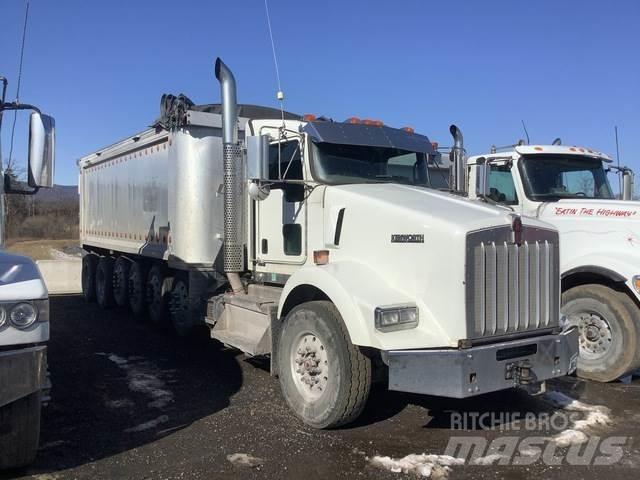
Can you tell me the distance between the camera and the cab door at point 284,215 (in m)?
6.05

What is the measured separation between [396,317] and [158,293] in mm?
5927

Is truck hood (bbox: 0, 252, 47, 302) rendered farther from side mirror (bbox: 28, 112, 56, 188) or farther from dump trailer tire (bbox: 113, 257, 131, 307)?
dump trailer tire (bbox: 113, 257, 131, 307)

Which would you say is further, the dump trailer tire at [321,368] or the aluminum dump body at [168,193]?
the aluminum dump body at [168,193]

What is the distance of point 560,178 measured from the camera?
7812 millimetres

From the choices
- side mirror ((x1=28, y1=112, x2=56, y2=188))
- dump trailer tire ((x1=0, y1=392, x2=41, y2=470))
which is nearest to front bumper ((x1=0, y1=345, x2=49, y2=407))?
dump trailer tire ((x1=0, y1=392, x2=41, y2=470))

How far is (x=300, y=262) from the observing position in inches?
239

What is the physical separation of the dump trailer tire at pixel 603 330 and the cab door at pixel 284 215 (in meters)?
3.22

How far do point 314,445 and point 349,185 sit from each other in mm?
2443

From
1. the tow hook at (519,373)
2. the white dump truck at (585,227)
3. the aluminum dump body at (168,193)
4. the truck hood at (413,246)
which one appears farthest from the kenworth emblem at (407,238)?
the aluminum dump body at (168,193)

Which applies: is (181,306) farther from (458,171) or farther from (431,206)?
(431,206)

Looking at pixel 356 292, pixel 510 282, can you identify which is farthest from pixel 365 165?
pixel 510 282

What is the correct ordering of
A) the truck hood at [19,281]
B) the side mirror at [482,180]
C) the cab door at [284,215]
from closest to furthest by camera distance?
the truck hood at [19,281] < the cab door at [284,215] < the side mirror at [482,180]

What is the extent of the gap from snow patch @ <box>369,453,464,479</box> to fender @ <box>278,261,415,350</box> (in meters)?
0.83

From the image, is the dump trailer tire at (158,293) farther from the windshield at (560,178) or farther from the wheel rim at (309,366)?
the windshield at (560,178)
